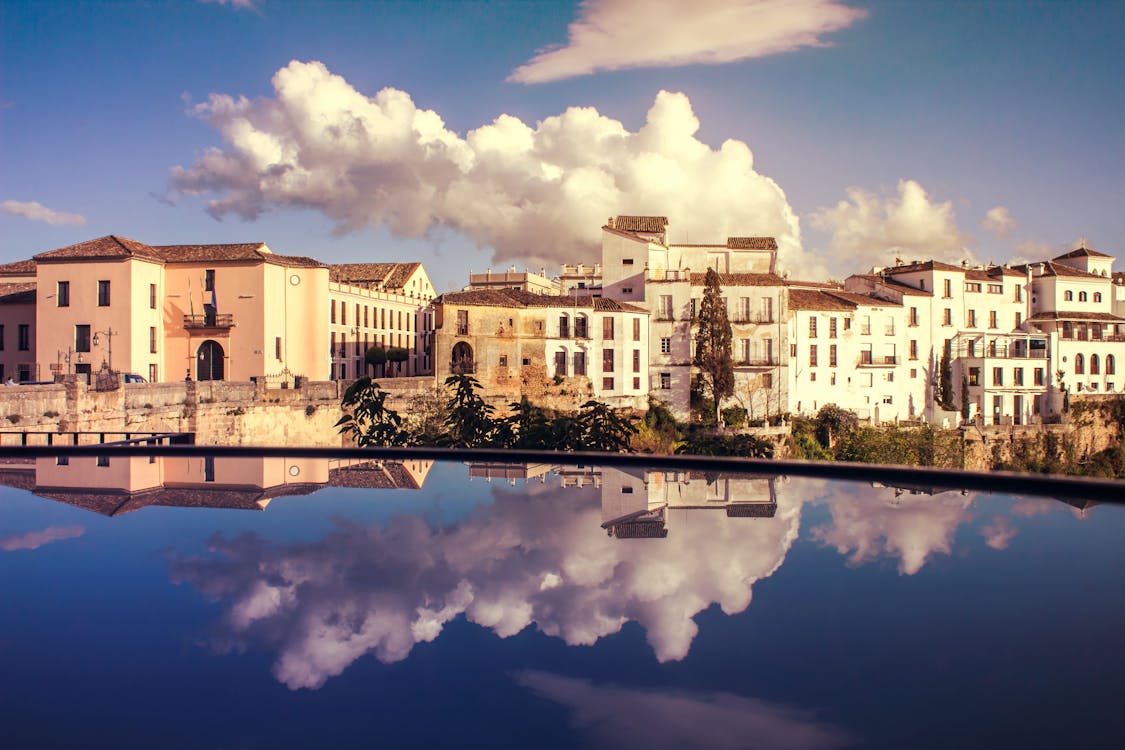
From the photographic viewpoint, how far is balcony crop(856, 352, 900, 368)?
137ft

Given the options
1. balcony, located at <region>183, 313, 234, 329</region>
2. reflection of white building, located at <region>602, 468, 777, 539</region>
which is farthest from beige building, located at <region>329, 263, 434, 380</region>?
reflection of white building, located at <region>602, 468, 777, 539</region>

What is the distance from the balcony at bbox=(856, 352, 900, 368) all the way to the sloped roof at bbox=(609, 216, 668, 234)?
39.3ft

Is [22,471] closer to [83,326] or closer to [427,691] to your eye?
[427,691]

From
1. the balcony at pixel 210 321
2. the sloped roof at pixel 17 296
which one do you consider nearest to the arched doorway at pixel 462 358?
the balcony at pixel 210 321

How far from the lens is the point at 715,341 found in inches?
1409

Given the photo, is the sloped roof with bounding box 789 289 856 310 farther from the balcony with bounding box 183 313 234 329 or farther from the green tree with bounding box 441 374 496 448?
the green tree with bounding box 441 374 496 448

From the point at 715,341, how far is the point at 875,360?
37.3 feet

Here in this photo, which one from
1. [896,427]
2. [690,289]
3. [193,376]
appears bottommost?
[896,427]

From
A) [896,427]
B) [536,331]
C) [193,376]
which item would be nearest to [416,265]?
[536,331]

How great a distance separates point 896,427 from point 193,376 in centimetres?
3090

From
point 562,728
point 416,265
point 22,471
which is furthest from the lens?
point 416,265

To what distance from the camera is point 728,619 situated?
237 cm

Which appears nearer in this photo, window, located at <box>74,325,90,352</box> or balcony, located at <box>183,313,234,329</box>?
window, located at <box>74,325,90,352</box>

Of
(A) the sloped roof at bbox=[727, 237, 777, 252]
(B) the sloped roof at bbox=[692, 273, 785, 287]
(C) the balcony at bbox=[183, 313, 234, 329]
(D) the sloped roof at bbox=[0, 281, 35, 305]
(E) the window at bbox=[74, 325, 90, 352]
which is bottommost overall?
(E) the window at bbox=[74, 325, 90, 352]
